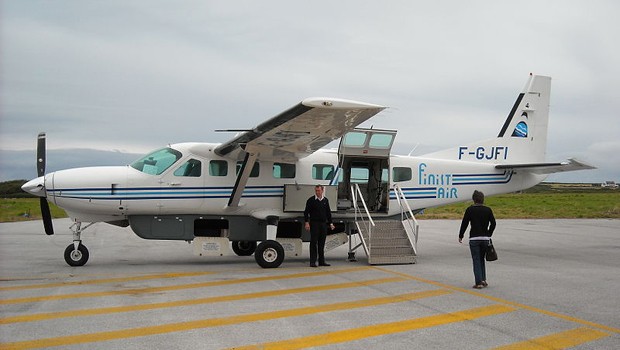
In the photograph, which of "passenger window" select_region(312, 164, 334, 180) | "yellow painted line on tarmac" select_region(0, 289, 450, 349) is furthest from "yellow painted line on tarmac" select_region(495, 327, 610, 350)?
"passenger window" select_region(312, 164, 334, 180)

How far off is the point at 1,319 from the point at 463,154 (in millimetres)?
12165

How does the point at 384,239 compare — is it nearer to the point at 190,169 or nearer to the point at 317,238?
the point at 317,238

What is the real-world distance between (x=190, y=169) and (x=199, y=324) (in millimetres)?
6517

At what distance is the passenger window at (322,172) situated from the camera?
1366 centimetres

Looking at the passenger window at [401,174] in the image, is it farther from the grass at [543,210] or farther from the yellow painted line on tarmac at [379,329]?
the grass at [543,210]

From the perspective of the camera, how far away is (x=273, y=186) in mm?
13297

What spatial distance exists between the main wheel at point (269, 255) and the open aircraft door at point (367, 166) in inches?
97.7

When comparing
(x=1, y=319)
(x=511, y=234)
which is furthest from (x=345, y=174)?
(x=511, y=234)

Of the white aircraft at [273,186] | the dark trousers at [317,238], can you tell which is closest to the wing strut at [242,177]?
the white aircraft at [273,186]

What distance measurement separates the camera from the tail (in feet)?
51.6

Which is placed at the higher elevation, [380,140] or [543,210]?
[380,140]

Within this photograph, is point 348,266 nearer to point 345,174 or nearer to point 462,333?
point 345,174

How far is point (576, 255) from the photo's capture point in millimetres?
15047

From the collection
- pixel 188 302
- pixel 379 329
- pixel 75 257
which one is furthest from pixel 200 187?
pixel 379 329
